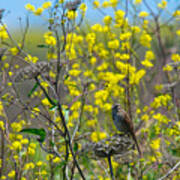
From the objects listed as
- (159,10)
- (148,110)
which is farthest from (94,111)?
(159,10)

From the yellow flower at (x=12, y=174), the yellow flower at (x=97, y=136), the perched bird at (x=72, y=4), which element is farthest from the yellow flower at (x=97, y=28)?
the yellow flower at (x=12, y=174)

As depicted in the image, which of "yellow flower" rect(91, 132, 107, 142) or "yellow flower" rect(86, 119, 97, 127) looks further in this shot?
"yellow flower" rect(86, 119, 97, 127)

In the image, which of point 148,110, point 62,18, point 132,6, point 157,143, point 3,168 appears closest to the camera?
point 62,18

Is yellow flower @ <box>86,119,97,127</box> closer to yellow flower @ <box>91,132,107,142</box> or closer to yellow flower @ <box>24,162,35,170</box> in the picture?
yellow flower @ <box>91,132,107,142</box>

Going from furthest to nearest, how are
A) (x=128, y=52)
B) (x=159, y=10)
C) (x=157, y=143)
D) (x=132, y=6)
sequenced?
(x=159, y=10) < (x=132, y=6) < (x=128, y=52) < (x=157, y=143)

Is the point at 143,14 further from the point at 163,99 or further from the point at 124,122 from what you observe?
the point at 124,122

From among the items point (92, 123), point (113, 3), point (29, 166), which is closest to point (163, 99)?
point (92, 123)

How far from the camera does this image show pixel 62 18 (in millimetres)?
2025

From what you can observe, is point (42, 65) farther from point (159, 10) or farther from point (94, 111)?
point (159, 10)

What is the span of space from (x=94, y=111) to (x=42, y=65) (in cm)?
250

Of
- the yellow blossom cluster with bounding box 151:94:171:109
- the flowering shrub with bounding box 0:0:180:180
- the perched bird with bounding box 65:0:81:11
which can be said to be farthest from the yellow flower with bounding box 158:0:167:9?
the perched bird with bounding box 65:0:81:11

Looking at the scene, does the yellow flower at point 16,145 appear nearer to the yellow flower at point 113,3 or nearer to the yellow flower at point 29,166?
the yellow flower at point 29,166

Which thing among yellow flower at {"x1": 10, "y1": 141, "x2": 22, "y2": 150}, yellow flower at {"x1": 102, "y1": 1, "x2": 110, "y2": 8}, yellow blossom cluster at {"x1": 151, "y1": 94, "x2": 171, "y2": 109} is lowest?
yellow flower at {"x1": 10, "y1": 141, "x2": 22, "y2": 150}

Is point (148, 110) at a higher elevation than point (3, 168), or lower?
higher
